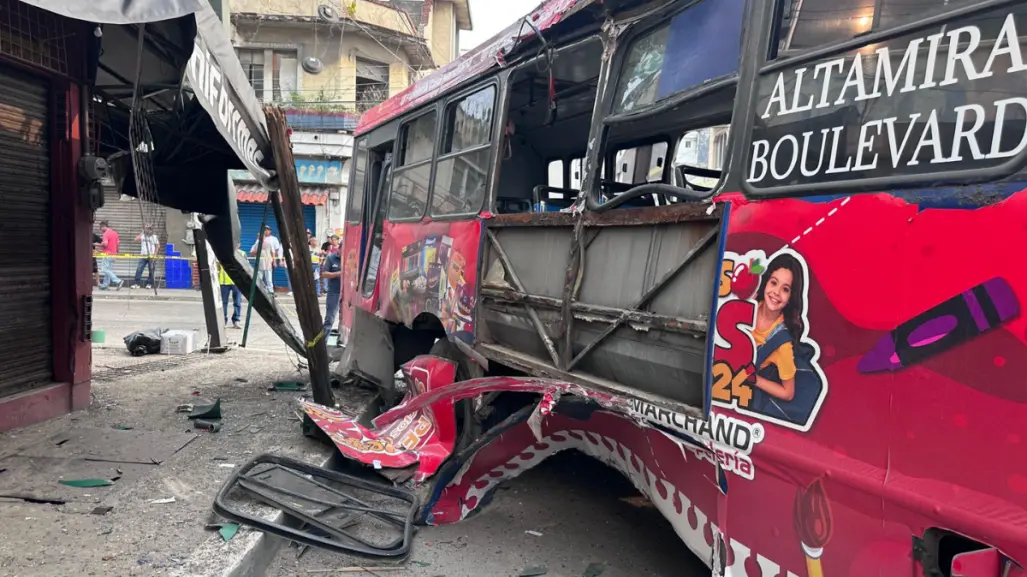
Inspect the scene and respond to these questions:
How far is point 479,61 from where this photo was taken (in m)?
4.34

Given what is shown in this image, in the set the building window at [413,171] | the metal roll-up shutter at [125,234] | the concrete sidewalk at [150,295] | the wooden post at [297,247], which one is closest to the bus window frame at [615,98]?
the building window at [413,171]

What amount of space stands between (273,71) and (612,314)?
19.8 meters

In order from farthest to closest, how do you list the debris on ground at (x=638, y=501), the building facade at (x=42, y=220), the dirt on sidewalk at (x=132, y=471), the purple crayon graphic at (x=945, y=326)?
the building facade at (x=42, y=220)
the debris on ground at (x=638, y=501)
the dirt on sidewalk at (x=132, y=471)
the purple crayon graphic at (x=945, y=326)

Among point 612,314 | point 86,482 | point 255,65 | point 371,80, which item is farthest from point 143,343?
point 371,80

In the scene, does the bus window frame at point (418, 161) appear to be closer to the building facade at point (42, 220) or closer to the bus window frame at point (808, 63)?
the building facade at point (42, 220)

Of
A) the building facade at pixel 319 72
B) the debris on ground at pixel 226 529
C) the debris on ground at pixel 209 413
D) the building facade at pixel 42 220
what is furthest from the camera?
the building facade at pixel 319 72

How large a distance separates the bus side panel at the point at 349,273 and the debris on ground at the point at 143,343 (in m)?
2.99

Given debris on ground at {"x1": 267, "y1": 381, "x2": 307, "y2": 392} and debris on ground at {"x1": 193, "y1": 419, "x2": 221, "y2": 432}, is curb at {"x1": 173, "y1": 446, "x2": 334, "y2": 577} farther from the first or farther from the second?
debris on ground at {"x1": 267, "y1": 381, "x2": 307, "y2": 392}

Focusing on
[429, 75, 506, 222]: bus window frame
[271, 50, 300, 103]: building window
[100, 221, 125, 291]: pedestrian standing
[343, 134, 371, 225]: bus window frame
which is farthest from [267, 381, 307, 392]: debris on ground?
[271, 50, 300, 103]: building window

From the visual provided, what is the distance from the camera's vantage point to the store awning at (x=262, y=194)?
1939 cm

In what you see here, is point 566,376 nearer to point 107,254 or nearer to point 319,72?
point 107,254

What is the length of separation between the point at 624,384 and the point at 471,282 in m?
1.48

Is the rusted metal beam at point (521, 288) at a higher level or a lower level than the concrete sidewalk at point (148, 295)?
higher

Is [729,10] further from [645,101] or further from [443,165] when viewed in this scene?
[443,165]
